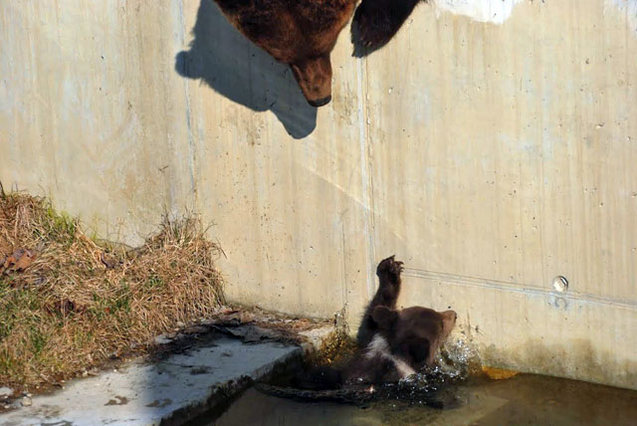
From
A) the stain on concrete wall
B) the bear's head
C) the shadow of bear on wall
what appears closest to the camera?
the stain on concrete wall

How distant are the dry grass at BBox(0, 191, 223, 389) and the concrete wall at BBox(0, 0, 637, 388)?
26 cm

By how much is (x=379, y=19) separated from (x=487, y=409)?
2.51 metres

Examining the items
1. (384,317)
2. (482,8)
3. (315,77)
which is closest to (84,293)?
(384,317)

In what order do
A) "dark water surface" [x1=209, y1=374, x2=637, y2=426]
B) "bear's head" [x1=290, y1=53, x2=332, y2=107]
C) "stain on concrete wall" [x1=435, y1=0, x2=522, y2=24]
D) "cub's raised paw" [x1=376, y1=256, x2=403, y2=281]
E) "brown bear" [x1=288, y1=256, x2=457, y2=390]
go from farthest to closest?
"cub's raised paw" [x1=376, y1=256, x2=403, y2=281] < "bear's head" [x1=290, y1=53, x2=332, y2=107] < "brown bear" [x1=288, y1=256, x2=457, y2=390] < "stain on concrete wall" [x1=435, y1=0, x2=522, y2=24] < "dark water surface" [x1=209, y1=374, x2=637, y2=426]

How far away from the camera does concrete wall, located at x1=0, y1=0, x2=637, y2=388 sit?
564 centimetres

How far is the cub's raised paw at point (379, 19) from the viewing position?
6156 mm

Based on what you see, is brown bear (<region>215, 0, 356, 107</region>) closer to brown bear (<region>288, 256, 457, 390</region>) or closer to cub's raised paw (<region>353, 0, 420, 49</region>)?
cub's raised paw (<region>353, 0, 420, 49</region>)

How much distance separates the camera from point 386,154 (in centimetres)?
649

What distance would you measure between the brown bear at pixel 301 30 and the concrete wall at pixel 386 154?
375 mm

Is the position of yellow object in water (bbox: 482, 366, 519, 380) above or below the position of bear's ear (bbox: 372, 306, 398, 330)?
below

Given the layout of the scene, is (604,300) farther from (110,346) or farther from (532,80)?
(110,346)

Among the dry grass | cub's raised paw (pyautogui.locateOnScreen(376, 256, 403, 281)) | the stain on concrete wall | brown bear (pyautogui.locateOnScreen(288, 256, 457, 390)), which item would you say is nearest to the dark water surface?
brown bear (pyautogui.locateOnScreen(288, 256, 457, 390))

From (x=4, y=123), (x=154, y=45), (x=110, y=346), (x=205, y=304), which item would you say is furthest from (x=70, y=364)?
(x=4, y=123)

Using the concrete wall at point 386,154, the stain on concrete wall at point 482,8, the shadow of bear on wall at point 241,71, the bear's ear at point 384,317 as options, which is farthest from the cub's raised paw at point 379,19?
the bear's ear at point 384,317
